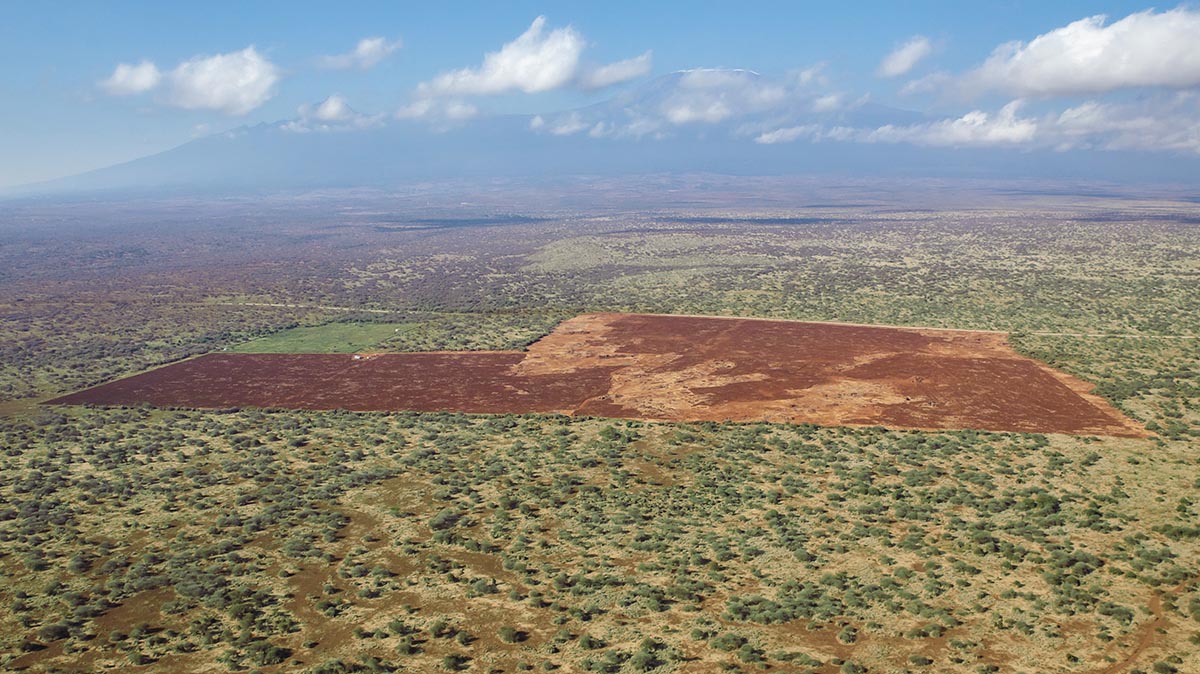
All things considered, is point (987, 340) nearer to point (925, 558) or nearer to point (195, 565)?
point (925, 558)

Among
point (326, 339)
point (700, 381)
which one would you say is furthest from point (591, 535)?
point (326, 339)

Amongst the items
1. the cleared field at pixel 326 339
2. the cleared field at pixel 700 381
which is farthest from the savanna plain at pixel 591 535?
the cleared field at pixel 326 339

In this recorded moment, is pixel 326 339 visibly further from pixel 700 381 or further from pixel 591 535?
pixel 591 535

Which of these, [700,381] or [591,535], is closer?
[591,535]

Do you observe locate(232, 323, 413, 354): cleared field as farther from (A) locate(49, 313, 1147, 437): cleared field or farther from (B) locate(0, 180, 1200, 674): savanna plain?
(B) locate(0, 180, 1200, 674): savanna plain

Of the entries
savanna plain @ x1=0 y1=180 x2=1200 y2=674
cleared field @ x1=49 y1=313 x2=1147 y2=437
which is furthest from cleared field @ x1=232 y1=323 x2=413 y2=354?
savanna plain @ x1=0 y1=180 x2=1200 y2=674

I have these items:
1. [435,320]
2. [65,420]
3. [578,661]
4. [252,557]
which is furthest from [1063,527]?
[435,320]

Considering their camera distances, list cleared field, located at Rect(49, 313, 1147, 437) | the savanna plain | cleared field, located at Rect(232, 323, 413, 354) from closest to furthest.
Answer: the savanna plain
cleared field, located at Rect(49, 313, 1147, 437)
cleared field, located at Rect(232, 323, 413, 354)

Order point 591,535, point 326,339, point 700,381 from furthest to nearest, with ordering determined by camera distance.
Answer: point 326,339
point 700,381
point 591,535

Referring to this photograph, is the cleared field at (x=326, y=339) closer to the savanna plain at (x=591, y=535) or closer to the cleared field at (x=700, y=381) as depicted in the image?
the cleared field at (x=700, y=381)
